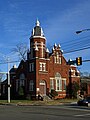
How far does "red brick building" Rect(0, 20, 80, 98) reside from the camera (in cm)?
6931

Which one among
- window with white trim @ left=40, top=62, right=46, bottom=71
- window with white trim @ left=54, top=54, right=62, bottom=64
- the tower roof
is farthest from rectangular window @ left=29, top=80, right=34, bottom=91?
the tower roof

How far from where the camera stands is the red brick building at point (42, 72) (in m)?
69.3

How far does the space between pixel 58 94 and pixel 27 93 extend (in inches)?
280

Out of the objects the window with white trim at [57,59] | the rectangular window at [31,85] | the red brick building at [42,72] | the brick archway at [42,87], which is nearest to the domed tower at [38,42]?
the red brick building at [42,72]

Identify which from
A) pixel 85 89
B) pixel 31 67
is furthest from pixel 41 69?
pixel 85 89

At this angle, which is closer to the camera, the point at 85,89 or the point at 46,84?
the point at 46,84

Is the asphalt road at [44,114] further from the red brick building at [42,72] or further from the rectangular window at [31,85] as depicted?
the rectangular window at [31,85]

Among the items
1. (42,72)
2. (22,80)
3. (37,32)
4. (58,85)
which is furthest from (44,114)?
(37,32)

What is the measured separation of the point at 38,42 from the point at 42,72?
23.6 ft

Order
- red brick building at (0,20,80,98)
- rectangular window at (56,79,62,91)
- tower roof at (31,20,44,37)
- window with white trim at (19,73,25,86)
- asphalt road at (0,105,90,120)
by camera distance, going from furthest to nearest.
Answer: window with white trim at (19,73,25,86) → tower roof at (31,20,44,37) → rectangular window at (56,79,62,91) → red brick building at (0,20,80,98) → asphalt road at (0,105,90,120)

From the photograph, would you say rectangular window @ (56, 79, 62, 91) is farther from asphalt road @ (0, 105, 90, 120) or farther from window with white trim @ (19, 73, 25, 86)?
asphalt road @ (0, 105, 90, 120)

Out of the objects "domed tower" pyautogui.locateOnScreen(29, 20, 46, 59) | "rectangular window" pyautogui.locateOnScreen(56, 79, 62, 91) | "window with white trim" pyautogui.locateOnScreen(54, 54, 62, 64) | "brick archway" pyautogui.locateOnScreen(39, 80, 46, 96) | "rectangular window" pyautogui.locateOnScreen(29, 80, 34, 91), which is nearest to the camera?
"brick archway" pyautogui.locateOnScreen(39, 80, 46, 96)

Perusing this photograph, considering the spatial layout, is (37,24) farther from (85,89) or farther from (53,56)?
(85,89)

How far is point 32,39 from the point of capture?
73062 millimetres
